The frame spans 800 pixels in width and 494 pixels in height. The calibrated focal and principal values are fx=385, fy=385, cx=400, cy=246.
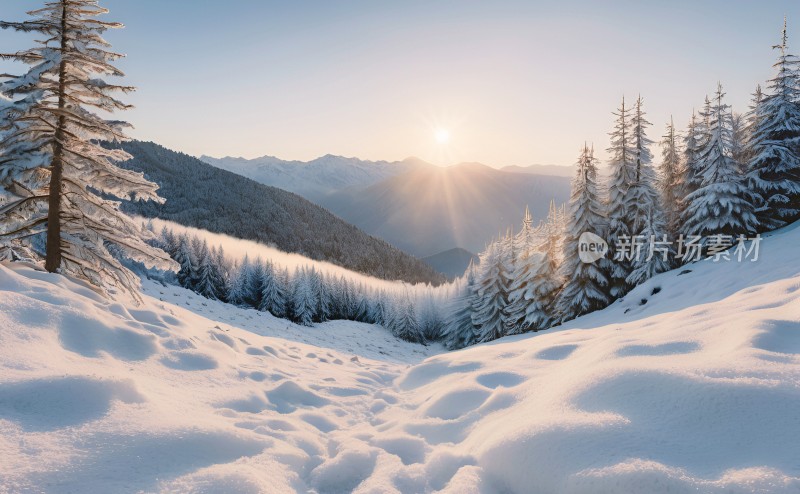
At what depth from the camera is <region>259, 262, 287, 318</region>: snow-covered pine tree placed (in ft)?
185

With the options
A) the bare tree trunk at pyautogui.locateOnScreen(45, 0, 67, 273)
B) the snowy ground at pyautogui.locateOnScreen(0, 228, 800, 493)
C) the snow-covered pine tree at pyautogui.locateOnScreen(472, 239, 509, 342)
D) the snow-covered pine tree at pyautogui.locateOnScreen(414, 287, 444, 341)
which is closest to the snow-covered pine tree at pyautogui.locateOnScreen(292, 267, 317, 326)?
the snow-covered pine tree at pyautogui.locateOnScreen(414, 287, 444, 341)

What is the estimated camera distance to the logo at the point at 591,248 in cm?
2373

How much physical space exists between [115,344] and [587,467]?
664cm

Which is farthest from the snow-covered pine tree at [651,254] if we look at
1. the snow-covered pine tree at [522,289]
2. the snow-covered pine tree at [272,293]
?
the snow-covered pine tree at [272,293]

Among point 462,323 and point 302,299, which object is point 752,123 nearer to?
point 462,323

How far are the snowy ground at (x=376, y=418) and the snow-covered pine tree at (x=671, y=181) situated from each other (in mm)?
25898

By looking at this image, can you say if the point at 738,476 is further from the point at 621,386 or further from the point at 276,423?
the point at 276,423

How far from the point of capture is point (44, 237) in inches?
342

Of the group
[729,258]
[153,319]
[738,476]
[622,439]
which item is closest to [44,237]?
[153,319]

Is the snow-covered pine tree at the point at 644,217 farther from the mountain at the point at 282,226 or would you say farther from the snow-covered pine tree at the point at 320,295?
the mountain at the point at 282,226

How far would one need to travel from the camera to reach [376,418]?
6.38 m

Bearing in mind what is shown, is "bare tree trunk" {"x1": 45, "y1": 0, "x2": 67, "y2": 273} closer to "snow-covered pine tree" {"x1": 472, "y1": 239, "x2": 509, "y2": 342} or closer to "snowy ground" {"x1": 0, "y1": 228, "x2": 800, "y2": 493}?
"snowy ground" {"x1": 0, "y1": 228, "x2": 800, "y2": 493}

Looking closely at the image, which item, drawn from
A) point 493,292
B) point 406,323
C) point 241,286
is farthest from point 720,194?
point 241,286

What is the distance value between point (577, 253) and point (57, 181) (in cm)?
→ 2452
